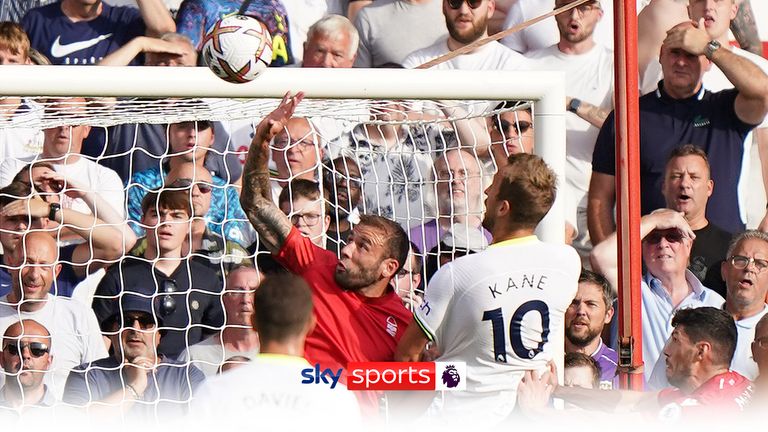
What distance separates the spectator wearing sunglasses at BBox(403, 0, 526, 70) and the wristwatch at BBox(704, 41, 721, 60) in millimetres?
798

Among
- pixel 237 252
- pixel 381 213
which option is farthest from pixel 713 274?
pixel 237 252

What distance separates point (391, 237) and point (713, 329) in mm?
1417

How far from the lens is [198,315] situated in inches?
180

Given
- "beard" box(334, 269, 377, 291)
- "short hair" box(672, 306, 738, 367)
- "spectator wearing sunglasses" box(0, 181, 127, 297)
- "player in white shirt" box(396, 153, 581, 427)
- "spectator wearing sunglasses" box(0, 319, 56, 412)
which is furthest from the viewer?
"spectator wearing sunglasses" box(0, 181, 127, 297)

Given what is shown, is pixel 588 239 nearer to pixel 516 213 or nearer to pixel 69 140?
pixel 516 213

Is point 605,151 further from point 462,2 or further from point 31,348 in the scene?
point 31,348

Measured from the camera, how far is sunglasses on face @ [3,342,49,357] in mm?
4398

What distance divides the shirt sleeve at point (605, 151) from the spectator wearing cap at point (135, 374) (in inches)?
75.3

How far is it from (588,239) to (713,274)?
1.87 feet

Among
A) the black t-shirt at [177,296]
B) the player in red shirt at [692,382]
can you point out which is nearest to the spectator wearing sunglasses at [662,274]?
the player in red shirt at [692,382]

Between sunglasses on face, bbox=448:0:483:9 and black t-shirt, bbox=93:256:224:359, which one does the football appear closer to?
black t-shirt, bbox=93:256:224:359

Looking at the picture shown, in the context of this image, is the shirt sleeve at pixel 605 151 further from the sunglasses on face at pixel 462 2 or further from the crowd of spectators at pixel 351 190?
the sunglasses on face at pixel 462 2

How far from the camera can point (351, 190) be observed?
15.5ft

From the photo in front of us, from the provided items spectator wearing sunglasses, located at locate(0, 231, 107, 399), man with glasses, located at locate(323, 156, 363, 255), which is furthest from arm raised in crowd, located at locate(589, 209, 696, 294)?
spectator wearing sunglasses, located at locate(0, 231, 107, 399)
